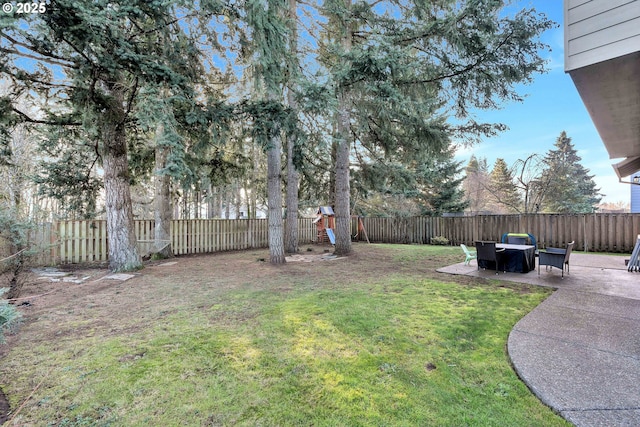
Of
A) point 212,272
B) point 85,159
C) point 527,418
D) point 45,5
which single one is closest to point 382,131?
point 212,272

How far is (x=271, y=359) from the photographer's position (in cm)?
261

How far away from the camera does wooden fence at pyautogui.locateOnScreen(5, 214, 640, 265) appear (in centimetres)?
799

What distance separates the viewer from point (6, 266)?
4.50 meters

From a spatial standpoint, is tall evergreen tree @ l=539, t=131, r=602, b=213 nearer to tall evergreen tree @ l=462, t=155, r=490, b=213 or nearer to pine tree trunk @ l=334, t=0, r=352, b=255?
tall evergreen tree @ l=462, t=155, r=490, b=213

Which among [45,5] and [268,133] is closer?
[45,5]

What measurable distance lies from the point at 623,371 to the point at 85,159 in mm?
11644

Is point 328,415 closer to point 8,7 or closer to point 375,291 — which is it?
point 375,291

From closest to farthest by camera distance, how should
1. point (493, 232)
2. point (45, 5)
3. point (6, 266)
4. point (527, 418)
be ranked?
point (527, 418) < point (45, 5) < point (6, 266) < point (493, 232)

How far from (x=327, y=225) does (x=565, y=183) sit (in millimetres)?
13887

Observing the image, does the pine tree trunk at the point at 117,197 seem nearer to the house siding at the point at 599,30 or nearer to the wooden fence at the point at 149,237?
the wooden fence at the point at 149,237

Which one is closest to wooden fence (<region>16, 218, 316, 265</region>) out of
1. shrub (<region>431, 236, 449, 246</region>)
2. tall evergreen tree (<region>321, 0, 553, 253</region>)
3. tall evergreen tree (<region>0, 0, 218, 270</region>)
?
tall evergreen tree (<region>0, 0, 218, 270</region>)

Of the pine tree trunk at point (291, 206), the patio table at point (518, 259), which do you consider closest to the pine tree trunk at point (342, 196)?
the pine tree trunk at point (291, 206)

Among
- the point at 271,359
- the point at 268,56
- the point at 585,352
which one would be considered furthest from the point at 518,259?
the point at 268,56

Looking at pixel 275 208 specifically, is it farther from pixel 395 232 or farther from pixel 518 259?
pixel 395 232
